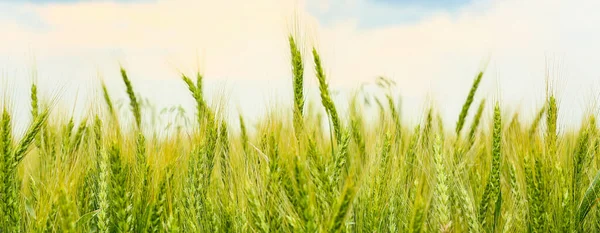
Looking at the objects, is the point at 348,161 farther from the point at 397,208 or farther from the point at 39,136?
the point at 39,136

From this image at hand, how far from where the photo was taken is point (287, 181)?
1706mm

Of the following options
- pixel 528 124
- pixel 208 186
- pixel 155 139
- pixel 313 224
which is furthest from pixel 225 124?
pixel 528 124

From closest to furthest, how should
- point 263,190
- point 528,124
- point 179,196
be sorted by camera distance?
point 263,190, point 179,196, point 528,124

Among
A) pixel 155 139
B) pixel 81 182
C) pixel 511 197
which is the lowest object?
pixel 511 197

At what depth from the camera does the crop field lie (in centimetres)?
177

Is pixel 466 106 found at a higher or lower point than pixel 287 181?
higher

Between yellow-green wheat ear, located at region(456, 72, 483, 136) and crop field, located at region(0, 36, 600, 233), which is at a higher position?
yellow-green wheat ear, located at region(456, 72, 483, 136)

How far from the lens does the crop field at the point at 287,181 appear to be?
1772 millimetres

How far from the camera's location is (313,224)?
139cm

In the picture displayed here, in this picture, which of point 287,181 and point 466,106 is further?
point 466,106

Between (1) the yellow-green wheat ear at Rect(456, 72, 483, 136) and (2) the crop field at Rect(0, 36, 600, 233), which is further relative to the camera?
(1) the yellow-green wheat ear at Rect(456, 72, 483, 136)

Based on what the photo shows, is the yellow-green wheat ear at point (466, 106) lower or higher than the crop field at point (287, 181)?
higher

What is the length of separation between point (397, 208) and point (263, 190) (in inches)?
19.3

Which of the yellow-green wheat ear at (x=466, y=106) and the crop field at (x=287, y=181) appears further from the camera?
the yellow-green wheat ear at (x=466, y=106)
